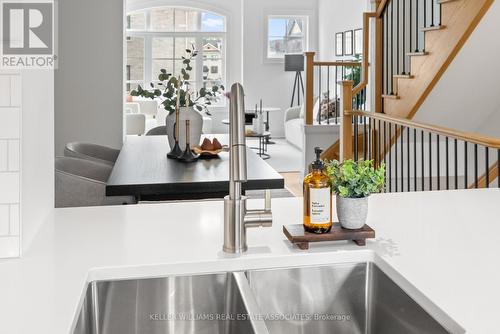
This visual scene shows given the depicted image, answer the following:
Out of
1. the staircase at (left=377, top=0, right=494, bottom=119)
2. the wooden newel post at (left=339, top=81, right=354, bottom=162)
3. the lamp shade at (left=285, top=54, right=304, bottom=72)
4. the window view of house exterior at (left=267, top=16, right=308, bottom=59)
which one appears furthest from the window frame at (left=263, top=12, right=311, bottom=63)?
the wooden newel post at (left=339, top=81, right=354, bottom=162)

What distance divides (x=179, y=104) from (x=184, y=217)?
6.03 ft

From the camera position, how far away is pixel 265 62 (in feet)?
33.9

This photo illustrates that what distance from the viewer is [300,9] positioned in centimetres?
1040

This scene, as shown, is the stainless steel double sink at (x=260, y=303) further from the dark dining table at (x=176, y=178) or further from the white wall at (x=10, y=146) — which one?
the dark dining table at (x=176, y=178)

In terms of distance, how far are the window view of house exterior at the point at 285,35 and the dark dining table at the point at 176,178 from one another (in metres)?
7.49

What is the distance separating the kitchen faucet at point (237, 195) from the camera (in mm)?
1085

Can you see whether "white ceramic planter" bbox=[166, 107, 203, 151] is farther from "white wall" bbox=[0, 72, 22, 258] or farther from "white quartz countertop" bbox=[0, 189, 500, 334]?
"white wall" bbox=[0, 72, 22, 258]

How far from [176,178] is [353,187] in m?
1.43

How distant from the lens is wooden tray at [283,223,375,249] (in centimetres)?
116

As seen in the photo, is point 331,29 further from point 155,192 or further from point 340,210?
point 340,210

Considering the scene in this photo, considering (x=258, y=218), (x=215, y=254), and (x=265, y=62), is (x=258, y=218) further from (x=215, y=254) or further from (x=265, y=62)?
(x=265, y=62)

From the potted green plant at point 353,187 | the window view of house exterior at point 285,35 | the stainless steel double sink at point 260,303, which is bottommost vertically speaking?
the stainless steel double sink at point 260,303

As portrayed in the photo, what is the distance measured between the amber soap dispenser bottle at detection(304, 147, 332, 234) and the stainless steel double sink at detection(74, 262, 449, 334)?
4.0 inches

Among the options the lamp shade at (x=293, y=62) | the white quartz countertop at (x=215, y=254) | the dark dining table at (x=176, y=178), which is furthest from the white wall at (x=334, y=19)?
the white quartz countertop at (x=215, y=254)
